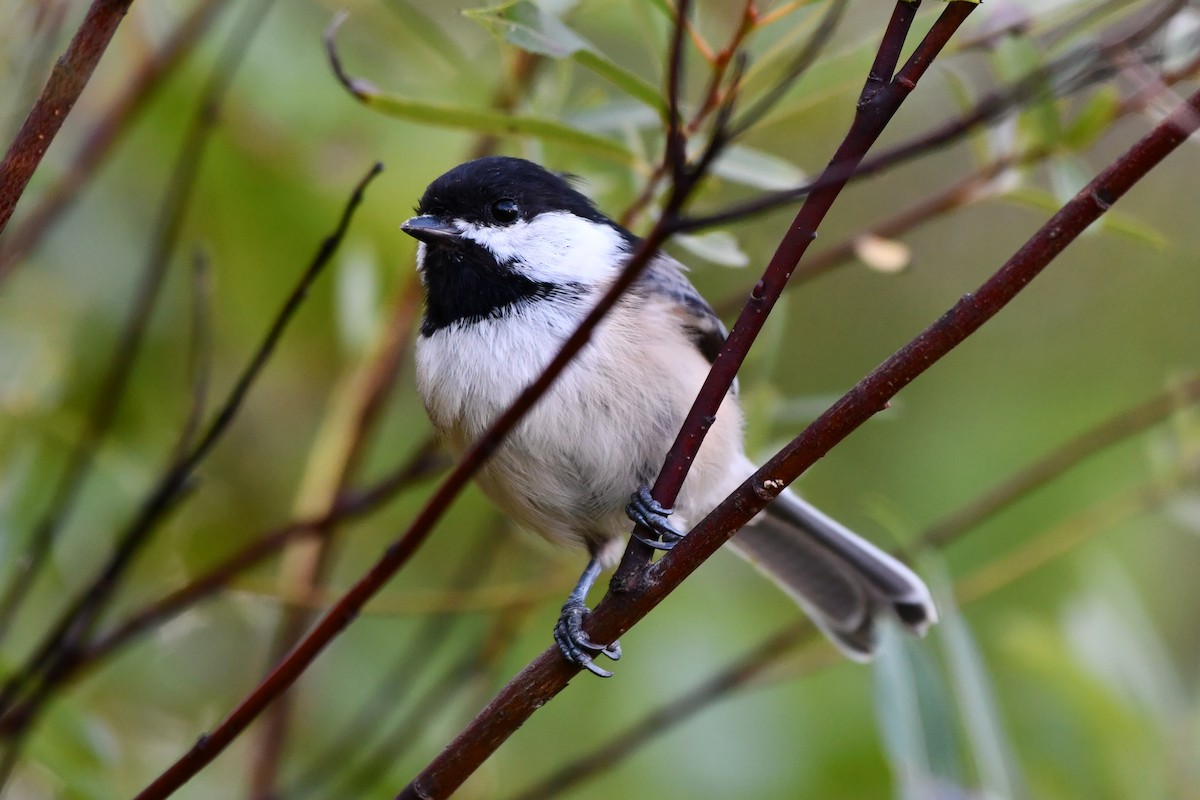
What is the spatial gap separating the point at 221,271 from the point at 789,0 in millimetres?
1217

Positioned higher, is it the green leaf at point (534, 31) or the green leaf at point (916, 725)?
the green leaf at point (534, 31)

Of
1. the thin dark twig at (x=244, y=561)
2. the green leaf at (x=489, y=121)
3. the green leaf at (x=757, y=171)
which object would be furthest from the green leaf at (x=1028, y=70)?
the thin dark twig at (x=244, y=561)

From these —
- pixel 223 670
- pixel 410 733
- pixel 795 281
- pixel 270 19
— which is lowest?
pixel 223 670

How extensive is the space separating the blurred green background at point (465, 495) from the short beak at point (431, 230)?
0.21 metres

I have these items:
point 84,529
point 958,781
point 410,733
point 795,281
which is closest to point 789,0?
point 795,281

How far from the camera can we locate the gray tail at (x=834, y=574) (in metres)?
2.03

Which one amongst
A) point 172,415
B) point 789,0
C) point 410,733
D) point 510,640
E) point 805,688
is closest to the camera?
point 789,0

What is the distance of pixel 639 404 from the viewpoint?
1.75m

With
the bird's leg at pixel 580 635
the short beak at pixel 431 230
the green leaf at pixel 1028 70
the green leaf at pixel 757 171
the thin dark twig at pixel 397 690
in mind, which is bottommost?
the thin dark twig at pixel 397 690

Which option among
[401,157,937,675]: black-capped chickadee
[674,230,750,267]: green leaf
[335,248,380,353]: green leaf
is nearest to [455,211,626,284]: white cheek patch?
[401,157,937,675]: black-capped chickadee

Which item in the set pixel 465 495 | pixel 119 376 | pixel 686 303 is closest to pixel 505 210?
pixel 686 303

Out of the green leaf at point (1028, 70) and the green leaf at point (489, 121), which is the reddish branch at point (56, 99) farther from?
the green leaf at point (1028, 70)

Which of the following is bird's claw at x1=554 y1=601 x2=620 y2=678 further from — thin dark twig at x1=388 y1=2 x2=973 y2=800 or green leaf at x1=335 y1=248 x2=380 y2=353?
green leaf at x1=335 y1=248 x2=380 y2=353

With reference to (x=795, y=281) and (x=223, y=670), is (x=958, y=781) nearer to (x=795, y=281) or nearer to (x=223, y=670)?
(x=795, y=281)
